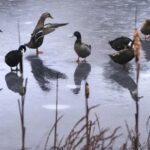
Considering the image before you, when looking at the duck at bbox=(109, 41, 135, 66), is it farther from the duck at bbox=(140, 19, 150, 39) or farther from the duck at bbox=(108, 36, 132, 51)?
the duck at bbox=(140, 19, 150, 39)

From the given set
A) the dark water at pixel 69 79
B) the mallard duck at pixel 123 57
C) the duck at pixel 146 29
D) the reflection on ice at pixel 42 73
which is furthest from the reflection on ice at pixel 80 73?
the duck at pixel 146 29

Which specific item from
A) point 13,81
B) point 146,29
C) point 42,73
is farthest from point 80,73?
point 146,29

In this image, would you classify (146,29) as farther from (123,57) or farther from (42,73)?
(42,73)

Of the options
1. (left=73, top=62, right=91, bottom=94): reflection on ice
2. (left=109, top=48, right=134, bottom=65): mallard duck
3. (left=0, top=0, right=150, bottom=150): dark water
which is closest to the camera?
(left=0, top=0, right=150, bottom=150): dark water

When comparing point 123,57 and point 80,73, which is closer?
point 80,73

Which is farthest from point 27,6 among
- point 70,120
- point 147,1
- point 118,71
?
point 70,120

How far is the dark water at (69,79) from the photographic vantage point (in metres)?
4.74

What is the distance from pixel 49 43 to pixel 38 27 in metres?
0.46

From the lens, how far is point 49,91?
5.93m

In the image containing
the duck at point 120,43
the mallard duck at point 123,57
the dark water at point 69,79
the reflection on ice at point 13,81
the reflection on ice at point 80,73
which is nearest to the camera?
the dark water at point 69,79

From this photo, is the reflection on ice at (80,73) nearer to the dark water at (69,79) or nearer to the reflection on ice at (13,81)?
the dark water at (69,79)

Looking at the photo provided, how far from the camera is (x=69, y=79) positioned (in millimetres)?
6484

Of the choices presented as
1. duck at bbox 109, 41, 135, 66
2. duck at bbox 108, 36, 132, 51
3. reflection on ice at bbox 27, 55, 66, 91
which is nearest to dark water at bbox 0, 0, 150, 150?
reflection on ice at bbox 27, 55, 66, 91

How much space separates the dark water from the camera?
4.74 metres
